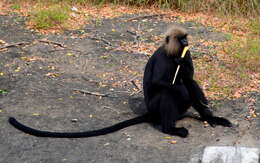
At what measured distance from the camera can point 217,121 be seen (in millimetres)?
5078

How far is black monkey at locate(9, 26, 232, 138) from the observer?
486cm

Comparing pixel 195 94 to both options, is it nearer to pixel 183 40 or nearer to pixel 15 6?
pixel 183 40

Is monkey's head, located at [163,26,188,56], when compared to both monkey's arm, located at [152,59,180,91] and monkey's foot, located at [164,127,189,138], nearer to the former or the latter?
monkey's arm, located at [152,59,180,91]

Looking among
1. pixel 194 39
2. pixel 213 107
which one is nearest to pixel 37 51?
pixel 194 39

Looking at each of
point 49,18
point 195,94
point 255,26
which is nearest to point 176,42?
point 195,94

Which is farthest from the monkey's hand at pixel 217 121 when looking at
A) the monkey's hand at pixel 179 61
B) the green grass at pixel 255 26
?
the green grass at pixel 255 26

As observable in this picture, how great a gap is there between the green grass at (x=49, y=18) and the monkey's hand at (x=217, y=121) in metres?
3.92

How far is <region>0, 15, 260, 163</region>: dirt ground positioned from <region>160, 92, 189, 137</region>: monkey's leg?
3.3 inches

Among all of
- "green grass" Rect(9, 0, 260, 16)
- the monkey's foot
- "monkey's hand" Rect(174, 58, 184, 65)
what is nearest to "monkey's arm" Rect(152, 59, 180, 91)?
"monkey's hand" Rect(174, 58, 184, 65)

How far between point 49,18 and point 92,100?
2.86 m

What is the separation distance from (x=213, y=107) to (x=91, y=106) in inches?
54.3

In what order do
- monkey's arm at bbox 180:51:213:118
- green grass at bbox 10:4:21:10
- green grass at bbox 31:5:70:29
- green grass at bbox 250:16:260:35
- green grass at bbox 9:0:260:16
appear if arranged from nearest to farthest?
monkey's arm at bbox 180:51:213:118, green grass at bbox 250:16:260:35, green grass at bbox 31:5:70:29, green grass at bbox 9:0:260:16, green grass at bbox 10:4:21:10

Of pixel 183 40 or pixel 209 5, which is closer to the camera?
pixel 183 40

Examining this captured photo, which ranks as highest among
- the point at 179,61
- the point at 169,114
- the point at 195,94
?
the point at 179,61
